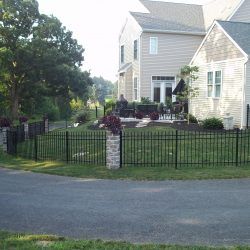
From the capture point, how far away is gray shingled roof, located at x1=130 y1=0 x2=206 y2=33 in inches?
1251

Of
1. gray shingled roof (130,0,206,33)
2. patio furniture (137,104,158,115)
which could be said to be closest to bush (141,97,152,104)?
patio furniture (137,104,158,115)

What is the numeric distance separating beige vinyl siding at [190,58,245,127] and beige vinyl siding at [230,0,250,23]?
9.36 meters

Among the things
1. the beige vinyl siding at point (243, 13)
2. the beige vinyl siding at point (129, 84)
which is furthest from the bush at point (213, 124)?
the beige vinyl siding at point (129, 84)

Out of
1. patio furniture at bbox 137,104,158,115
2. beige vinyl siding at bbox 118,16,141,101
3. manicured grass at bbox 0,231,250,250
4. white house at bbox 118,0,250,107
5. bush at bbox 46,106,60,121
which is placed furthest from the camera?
bush at bbox 46,106,60,121

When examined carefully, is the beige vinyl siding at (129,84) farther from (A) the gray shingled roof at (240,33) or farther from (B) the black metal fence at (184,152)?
(B) the black metal fence at (184,152)

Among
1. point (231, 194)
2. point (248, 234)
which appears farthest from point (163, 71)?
point (248, 234)

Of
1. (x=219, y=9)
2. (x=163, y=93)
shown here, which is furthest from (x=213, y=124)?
(x=219, y=9)

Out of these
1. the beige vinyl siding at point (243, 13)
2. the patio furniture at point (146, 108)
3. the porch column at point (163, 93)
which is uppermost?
the beige vinyl siding at point (243, 13)

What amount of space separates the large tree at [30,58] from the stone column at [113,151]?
22308 millimetres

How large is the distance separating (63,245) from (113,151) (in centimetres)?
682

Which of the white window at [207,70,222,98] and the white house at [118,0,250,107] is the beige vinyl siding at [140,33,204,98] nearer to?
the white house at [118,0,250,107]

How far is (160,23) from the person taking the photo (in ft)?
105

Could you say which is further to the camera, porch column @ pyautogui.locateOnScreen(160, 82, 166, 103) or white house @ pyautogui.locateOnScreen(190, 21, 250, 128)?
porch column @ pyautogui.locateOnScreen(160, 82, 166, 103)

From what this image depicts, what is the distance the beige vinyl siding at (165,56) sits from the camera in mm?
31125
